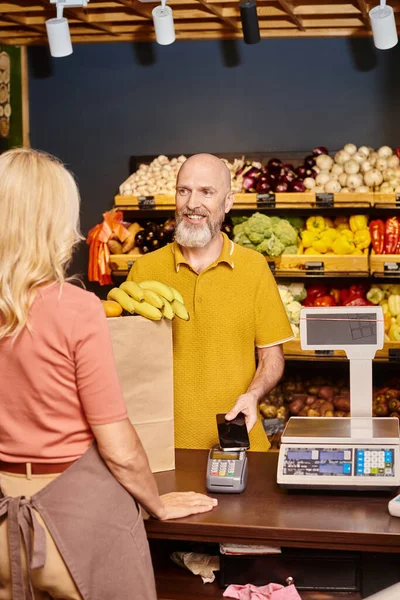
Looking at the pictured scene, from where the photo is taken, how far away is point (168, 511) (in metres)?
2.32

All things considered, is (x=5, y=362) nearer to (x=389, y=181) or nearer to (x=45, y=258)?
(x=45, y=258)

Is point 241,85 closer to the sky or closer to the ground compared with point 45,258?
closer to the sky

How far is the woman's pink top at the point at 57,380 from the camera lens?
6.28 ft

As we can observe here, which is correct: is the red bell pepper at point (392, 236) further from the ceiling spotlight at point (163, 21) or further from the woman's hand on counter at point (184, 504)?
the woman's hand on counter at point (184, 504)

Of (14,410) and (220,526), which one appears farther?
(220,526)

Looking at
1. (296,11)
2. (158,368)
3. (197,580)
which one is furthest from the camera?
(296,11)

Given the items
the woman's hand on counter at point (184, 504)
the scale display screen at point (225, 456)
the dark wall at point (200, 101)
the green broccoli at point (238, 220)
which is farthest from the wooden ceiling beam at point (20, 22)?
the woman's hand on counter at point (184, 504)

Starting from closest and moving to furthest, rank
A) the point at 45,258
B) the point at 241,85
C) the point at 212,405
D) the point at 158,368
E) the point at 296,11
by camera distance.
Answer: the point at 45,258
the point at 158,368
the point at 212,405
the point at 296,11
the point at 241,85

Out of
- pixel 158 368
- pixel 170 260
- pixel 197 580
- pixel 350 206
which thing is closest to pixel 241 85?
pixel 350 206

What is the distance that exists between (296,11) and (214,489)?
3.67 meters

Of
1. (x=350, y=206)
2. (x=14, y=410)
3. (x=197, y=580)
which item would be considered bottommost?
(x=197, y=580)

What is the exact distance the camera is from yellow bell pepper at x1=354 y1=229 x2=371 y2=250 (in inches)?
217

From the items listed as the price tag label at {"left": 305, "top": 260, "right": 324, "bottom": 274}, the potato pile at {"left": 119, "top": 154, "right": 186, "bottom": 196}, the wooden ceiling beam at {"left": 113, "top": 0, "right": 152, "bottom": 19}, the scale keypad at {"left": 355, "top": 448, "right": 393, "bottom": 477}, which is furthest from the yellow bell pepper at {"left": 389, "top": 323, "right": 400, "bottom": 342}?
the scale keypad at {"left": 355, "top": 448, "right": 393, "bottom": 477}

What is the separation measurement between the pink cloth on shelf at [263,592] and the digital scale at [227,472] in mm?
271
